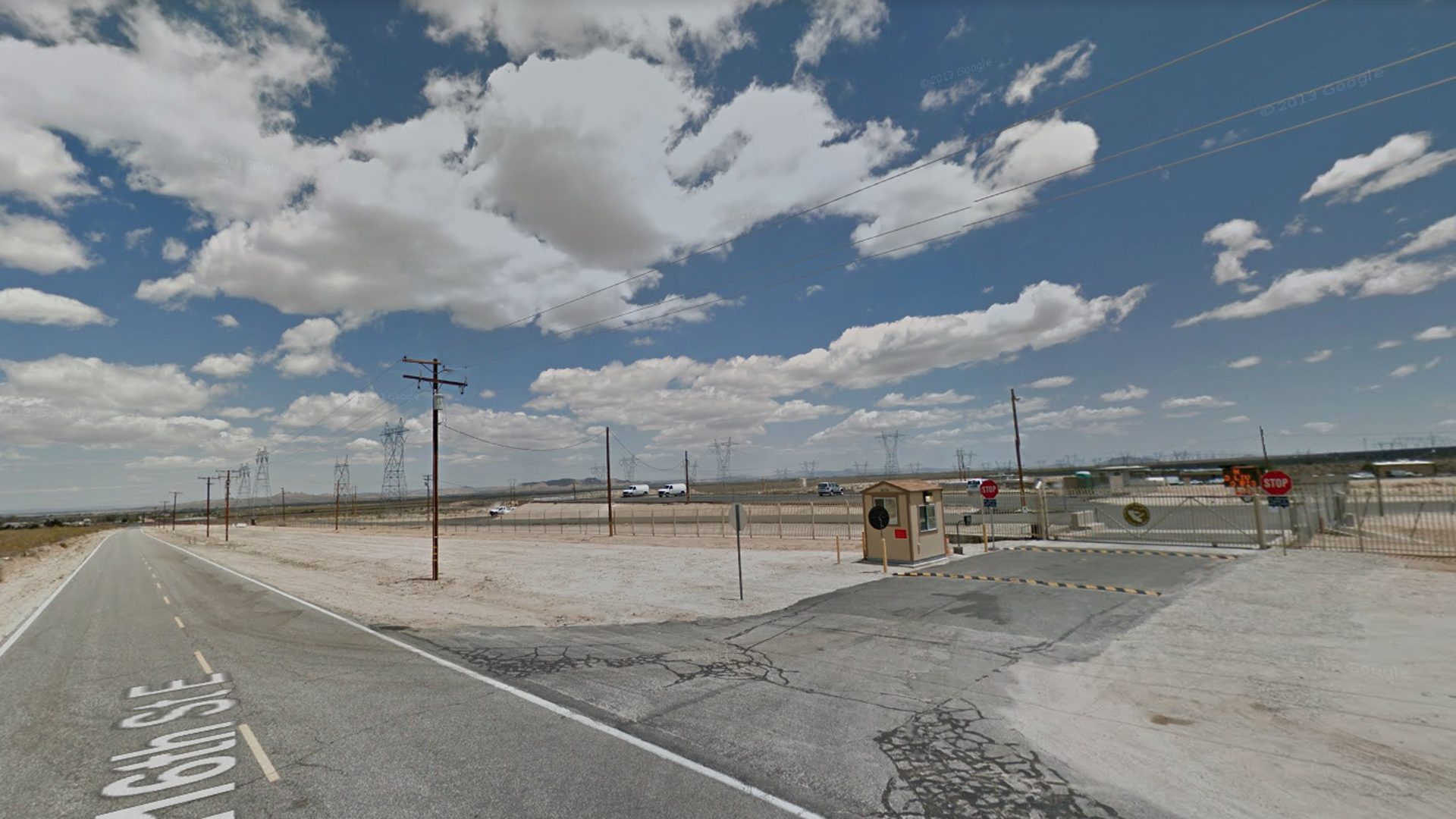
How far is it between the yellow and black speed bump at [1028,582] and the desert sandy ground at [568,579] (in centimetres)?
143

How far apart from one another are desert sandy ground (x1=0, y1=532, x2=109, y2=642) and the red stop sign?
1427 inches

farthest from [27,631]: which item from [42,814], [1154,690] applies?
[1154,690]

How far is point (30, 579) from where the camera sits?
34406 mm

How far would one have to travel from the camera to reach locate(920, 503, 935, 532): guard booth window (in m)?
20.7

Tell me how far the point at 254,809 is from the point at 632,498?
4059 inches

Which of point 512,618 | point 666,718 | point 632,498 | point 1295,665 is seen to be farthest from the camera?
point 632,498

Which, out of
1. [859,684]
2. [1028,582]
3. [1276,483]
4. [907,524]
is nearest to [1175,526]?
[1276,483]

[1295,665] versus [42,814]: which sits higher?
[42,814]

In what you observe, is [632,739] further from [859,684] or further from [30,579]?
[30,579]

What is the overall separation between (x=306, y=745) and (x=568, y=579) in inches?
586

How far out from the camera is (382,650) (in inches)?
446

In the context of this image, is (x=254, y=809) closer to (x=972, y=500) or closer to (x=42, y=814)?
(x=42, y=814)

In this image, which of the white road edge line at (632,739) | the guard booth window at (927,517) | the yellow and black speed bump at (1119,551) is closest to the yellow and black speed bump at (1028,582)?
the guard booth window at (927,517)

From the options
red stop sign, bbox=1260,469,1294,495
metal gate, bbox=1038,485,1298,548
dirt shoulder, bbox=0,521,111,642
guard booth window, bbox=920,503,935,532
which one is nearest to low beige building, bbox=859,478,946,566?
guard booth window, bbox=920,503,935,532
